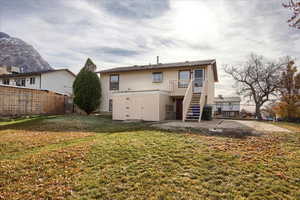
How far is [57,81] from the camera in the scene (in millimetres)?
24828

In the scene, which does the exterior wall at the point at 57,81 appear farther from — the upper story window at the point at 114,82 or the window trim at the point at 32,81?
the upper story window at the point at 114,82

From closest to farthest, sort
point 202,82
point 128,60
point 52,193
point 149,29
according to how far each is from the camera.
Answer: point 52,193, point 149,29, point 202,82, point 128,60

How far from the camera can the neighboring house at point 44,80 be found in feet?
75.5

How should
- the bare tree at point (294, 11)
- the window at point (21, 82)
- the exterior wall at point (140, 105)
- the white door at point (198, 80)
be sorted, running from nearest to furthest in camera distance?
the bare tree at point (294, 11) < the exterior wall at point (140, 105) < the white door at point (198, 80) < the window at point (21, 82)

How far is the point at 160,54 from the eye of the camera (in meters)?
21.0

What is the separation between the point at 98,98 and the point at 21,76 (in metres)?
14.5

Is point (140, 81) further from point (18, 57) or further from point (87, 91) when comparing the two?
point (18, 57)

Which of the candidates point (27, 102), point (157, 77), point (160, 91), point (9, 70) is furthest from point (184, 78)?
point (9, 70)

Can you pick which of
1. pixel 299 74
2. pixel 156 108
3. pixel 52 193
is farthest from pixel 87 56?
pixel 299 74

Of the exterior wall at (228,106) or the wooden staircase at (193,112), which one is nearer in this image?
the wooden staircase at (193,112)

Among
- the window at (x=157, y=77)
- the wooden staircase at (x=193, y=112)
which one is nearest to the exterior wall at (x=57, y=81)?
the window at (x=157, y=77)

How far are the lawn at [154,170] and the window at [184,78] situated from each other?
9709 mm

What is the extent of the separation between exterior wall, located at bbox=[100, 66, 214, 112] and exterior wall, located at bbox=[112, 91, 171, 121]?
2434 mm

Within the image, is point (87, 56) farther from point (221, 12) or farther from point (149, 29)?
point (221, 12)
